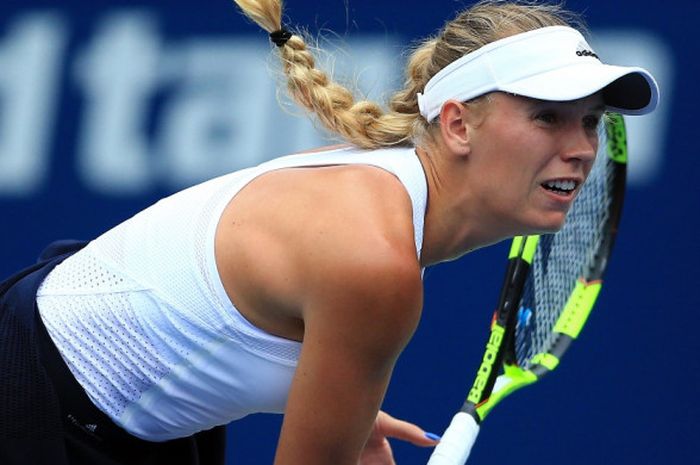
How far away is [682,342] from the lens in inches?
129

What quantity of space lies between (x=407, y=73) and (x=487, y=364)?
637 millimetres

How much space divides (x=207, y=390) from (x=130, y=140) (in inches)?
68.1

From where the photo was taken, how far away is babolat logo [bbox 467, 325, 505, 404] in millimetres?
2453

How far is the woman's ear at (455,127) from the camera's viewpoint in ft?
6.17

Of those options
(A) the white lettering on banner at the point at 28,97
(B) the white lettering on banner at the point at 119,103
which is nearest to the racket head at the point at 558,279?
(B) the white lettering on banner at the point at 119,103

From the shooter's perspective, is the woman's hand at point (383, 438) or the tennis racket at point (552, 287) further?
the tennis racket at point (552, 287)

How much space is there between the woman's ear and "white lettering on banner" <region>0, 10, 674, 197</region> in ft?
4.77

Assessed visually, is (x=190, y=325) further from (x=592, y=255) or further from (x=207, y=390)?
(x=592, y=255)

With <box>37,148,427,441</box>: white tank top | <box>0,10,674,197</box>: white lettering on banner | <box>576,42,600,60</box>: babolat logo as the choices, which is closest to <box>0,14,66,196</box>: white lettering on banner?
<box>0,10,674,197</box>: white lettering on banner

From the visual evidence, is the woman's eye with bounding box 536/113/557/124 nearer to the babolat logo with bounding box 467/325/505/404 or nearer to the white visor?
the white visor

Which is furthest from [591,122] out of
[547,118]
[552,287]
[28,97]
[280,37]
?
[28,97]

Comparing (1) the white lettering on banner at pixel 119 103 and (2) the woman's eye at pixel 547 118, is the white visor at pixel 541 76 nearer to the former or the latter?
(2) the woman's eye at pixel 547 118

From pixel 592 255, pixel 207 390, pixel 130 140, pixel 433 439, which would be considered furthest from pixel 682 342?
pixel 207 390

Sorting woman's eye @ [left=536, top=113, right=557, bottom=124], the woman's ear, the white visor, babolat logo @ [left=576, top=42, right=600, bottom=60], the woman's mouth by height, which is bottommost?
the woman's mouth
